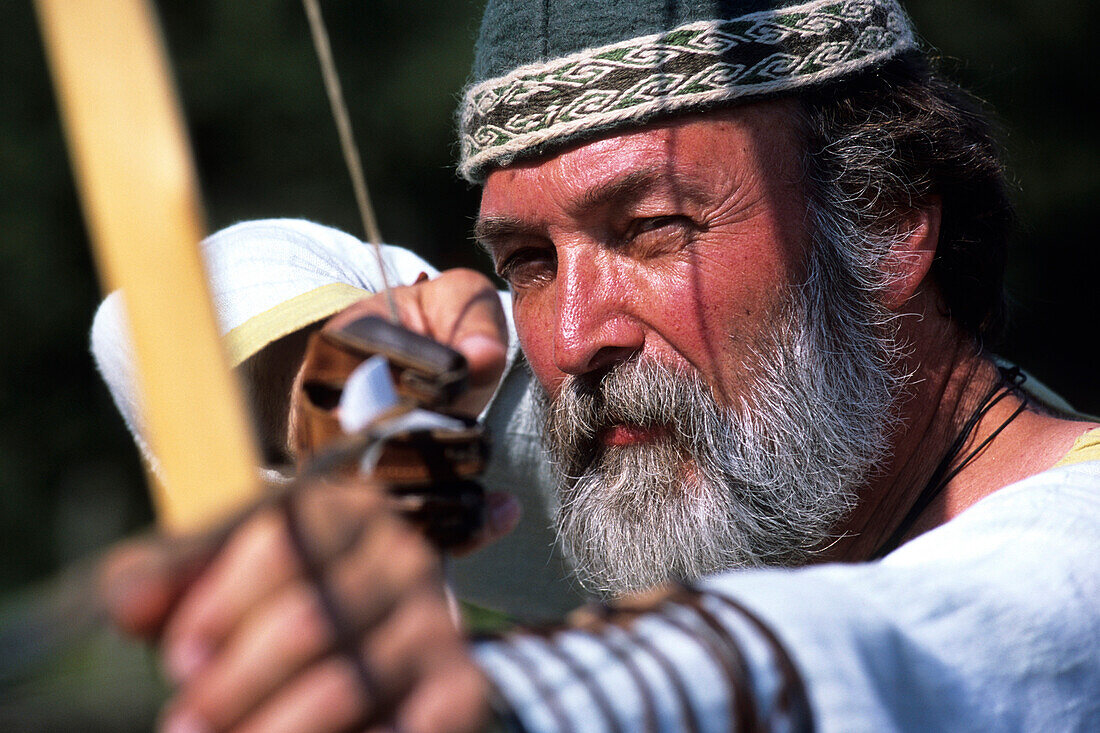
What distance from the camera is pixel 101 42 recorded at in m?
0.63

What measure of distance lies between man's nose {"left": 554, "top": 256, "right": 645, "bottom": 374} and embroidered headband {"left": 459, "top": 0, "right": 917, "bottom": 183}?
0.20 m

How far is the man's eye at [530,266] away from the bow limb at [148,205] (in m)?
0.89

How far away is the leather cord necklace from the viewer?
1.39 m

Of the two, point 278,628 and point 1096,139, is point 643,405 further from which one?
point 1096,139

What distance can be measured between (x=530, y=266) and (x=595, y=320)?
0.20 metres

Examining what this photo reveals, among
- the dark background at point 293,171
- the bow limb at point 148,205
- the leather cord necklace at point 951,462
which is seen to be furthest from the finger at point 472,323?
the dark background at point 293,171

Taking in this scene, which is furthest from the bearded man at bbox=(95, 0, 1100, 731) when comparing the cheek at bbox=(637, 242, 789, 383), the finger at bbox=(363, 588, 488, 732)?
the finger at bbox=(363, 588, 488, 732)

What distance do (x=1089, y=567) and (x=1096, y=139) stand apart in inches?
162

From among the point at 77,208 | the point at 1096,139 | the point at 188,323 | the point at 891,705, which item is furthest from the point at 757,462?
the point at 77,208

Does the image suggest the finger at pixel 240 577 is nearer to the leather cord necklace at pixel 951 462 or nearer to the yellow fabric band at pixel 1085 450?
the yellow fabric band at pixel 1085 450

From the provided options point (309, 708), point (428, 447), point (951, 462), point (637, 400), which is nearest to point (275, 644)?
point (309, 708)

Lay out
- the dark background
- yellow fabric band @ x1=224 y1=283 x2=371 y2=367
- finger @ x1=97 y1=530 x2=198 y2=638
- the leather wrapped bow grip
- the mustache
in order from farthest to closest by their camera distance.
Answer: the dark background, yellow fabric band @ x1=224 y1=283 x2=371 y2=367, the mustache, the leather wrapped bow grip, finger @ x1=97 y1=530 x2=198 y2=638

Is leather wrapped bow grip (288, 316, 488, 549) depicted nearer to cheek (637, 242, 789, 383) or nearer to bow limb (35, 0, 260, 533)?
bow limb (35, 0, 260, 533)

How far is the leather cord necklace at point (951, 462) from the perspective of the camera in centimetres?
139
